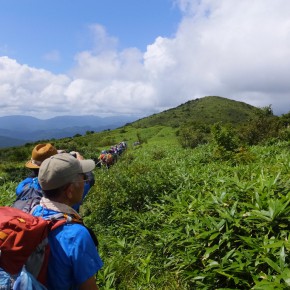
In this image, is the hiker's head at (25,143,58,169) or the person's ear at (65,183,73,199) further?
the hiker's head at (25,143,58,169)

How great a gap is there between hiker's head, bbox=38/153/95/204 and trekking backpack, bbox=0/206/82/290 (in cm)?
36

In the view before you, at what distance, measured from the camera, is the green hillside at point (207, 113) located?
276 feet

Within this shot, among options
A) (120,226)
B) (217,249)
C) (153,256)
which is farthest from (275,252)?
(120,226)

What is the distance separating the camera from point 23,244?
2139mm

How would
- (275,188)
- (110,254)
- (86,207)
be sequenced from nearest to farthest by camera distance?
1. (275,188)
2. (110,254)
3. (86,207)

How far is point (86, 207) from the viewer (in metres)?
9.70

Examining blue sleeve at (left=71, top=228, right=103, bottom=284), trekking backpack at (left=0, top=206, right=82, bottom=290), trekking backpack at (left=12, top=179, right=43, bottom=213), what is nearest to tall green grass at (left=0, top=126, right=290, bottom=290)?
trekking backpack at (left=12, top=179, right=43, bottom=213)

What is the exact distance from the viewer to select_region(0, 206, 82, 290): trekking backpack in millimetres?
2109

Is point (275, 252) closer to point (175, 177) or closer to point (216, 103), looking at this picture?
point (175, 177)

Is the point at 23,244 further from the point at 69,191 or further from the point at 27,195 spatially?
the point at 27,195

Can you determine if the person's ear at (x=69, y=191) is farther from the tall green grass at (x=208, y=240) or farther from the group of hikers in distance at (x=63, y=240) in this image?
the tall green grass at (x=208, y=240)

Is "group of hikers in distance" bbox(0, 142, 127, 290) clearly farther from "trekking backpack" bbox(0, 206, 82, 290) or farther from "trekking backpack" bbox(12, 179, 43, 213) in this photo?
"trekking backpack" bbox(12, 179, 43, 213)

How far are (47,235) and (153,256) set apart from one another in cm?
332

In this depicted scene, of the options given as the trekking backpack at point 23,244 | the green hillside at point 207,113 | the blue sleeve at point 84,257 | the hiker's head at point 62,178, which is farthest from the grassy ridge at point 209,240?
the green hillside at point 207,113
